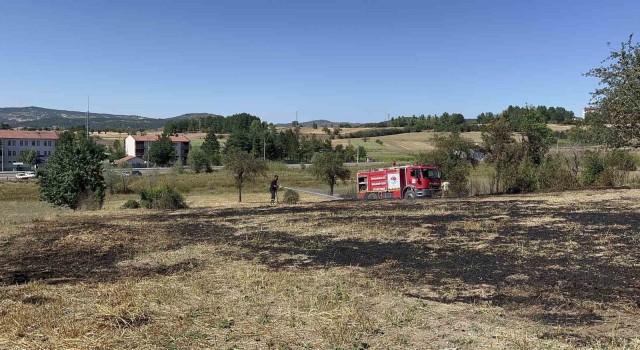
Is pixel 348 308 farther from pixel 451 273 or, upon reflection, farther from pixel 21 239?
pixel 21 239

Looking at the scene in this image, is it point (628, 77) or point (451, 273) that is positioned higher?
point (628, 77)

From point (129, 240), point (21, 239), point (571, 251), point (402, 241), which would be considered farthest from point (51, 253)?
point (571, 251)

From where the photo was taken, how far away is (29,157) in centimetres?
11950

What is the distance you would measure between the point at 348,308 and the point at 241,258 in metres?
3.81

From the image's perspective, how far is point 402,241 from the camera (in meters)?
10.3

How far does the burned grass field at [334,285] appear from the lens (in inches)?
A: 190

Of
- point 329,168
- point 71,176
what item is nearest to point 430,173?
point 329,168

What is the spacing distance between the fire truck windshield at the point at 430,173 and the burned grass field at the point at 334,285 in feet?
53.4

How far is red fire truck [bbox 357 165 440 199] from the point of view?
2897 cm

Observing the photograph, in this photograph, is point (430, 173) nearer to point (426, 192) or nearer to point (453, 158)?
point (426, 192)

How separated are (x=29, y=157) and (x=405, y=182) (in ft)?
385

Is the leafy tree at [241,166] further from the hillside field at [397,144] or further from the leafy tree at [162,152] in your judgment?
the leafy tree at [162,152]

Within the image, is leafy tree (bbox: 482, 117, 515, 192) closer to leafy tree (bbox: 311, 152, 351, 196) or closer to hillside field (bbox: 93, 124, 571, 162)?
leafy tree (bbox: 311, 152, 351, 196)

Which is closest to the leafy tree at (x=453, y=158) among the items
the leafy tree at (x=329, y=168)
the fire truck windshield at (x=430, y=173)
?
the fire truck windshield at (x=430, y=173)
